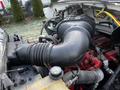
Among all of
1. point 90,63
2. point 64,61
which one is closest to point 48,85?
point 64,61

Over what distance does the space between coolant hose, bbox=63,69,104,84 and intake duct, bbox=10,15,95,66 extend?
0.16 metres

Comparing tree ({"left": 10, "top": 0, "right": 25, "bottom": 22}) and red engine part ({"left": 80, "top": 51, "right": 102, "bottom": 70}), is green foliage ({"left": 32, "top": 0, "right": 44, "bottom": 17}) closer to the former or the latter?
tree ({"left": 10, "top": 0, "right": 25, "bottom": 22})

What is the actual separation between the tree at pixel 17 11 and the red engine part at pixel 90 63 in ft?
31.5

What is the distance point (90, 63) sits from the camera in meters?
3.03

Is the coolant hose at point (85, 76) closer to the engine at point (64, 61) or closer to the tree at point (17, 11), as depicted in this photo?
→ the engine at point (64, 61)

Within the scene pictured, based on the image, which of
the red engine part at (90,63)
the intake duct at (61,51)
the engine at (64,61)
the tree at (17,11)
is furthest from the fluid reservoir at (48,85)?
the tree at (17,11)

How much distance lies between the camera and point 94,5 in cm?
318

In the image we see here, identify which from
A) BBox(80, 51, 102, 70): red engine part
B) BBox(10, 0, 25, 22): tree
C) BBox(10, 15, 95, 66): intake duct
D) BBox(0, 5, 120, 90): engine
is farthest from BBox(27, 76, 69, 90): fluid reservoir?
BBox(10, 0, 25, 22): tree

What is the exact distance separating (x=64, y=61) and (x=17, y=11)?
1038cm

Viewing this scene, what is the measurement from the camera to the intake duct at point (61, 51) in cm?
246

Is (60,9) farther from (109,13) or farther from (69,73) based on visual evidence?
(69,73)

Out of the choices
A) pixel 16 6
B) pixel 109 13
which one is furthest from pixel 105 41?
pixel 16 6

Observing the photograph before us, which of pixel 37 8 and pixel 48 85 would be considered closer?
pixel 48 85

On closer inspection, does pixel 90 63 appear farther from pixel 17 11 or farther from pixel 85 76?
pixel 17 11
